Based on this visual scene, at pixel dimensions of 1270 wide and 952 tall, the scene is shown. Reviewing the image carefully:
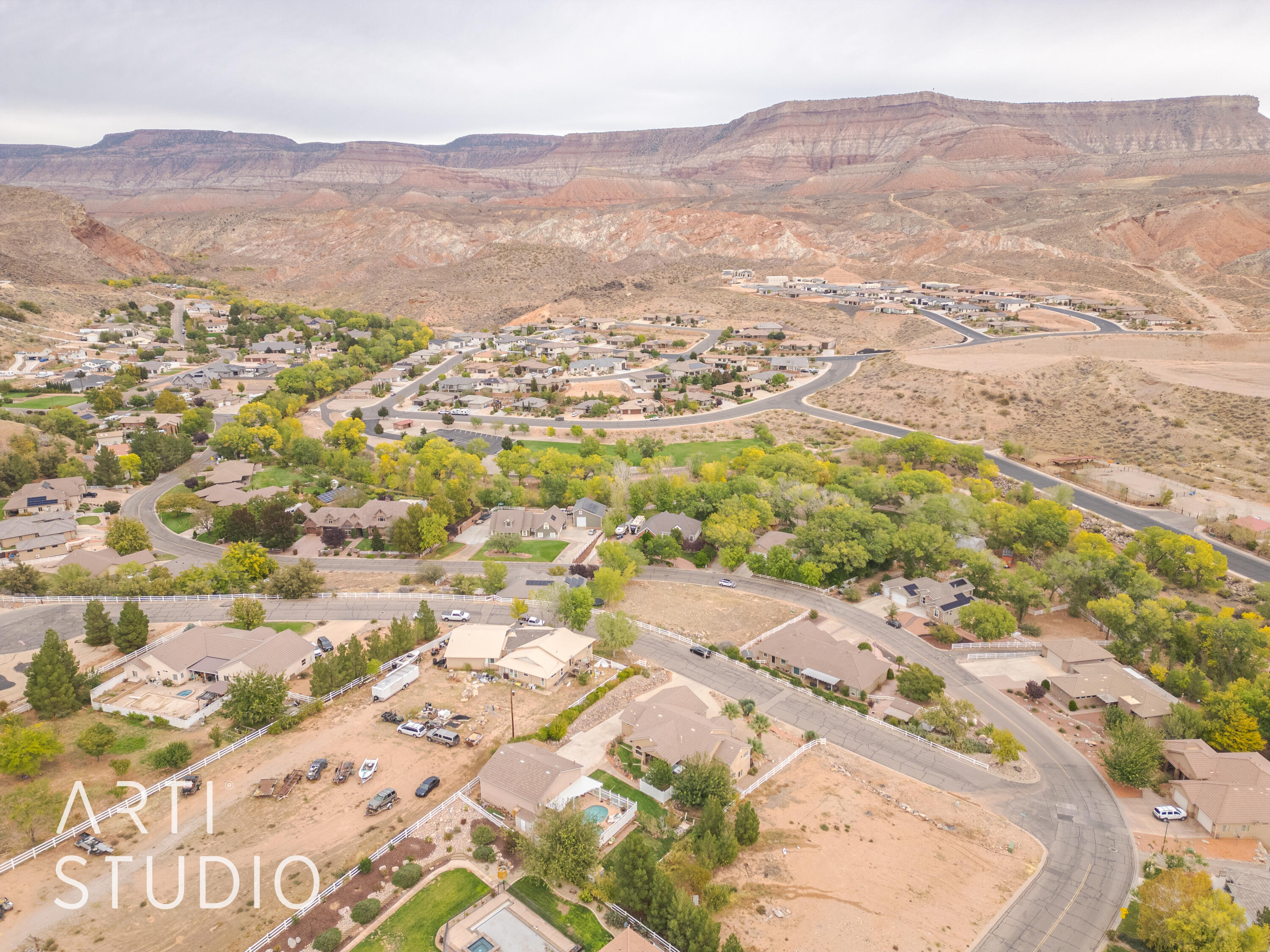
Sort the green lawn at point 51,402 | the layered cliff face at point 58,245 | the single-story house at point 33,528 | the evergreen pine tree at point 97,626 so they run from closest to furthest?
the evergreen pine tree at point 97,626 → the single-story house at point 33,528 → the green lawn at point 51,402 → the layered cliff face at point 58,245

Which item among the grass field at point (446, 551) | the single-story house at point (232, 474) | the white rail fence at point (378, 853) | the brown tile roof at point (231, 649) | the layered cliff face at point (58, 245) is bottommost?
the grass field at point (446, 551)

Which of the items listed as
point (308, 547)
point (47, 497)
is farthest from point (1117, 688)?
point (47, 497)

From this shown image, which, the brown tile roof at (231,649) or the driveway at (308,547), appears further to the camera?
the driveway at (308,547)

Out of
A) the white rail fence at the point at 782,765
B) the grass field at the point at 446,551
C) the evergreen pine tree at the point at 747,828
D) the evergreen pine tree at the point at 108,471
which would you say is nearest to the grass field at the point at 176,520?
the evergreen pine tree at the point at 108,471

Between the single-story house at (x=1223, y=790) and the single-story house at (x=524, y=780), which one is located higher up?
the single-story house at (x=524, y=780)

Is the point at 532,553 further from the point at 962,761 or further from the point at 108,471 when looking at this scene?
the point at 108,471

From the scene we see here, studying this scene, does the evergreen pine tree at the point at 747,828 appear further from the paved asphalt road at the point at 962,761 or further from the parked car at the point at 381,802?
the parked car at the point at 381,802

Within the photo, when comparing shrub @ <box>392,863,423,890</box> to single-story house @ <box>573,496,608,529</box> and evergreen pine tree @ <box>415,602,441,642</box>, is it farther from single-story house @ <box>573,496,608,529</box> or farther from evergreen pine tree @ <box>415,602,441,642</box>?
single-story house @ <box>573,496,608,529</box>
